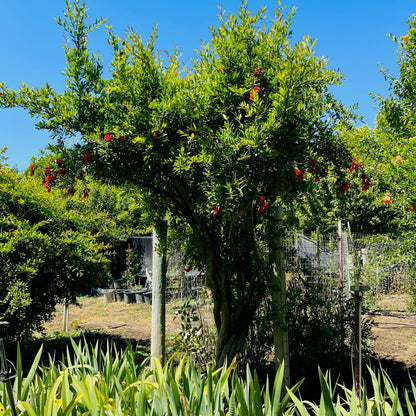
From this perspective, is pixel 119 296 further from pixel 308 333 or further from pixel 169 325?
pixel 308 333

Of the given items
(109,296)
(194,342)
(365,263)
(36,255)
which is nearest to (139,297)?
(109,296)

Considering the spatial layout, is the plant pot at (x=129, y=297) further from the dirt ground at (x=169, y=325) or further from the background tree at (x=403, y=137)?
the background tree at (x=403, y=137)

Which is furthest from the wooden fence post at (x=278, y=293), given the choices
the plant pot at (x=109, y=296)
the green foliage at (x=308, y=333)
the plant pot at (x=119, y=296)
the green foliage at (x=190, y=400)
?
the plant pot at (x=109, y=296)

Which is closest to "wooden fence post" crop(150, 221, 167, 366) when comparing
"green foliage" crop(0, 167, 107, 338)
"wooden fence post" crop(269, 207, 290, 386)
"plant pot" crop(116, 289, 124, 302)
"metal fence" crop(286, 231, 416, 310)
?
"wooden fence post" crop(269, 207, 290, 386)

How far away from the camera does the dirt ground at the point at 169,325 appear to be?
4625 millimetres

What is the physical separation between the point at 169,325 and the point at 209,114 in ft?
14.1

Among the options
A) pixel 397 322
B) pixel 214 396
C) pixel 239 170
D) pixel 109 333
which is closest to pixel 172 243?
pixel 239 170

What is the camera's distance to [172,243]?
3.66 m

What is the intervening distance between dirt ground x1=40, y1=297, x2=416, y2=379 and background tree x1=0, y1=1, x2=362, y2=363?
224cm

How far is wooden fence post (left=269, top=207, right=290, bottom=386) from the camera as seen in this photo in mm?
3273

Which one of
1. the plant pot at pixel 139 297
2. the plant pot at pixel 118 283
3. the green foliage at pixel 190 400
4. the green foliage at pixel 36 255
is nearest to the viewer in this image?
the green foliage at pixel 190 400

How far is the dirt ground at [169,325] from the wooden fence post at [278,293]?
1.35 m

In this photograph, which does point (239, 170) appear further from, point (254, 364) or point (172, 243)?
point (254, 364)

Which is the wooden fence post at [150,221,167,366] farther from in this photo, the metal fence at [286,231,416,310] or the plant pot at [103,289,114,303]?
the plant pot at [103,289,114,303]
